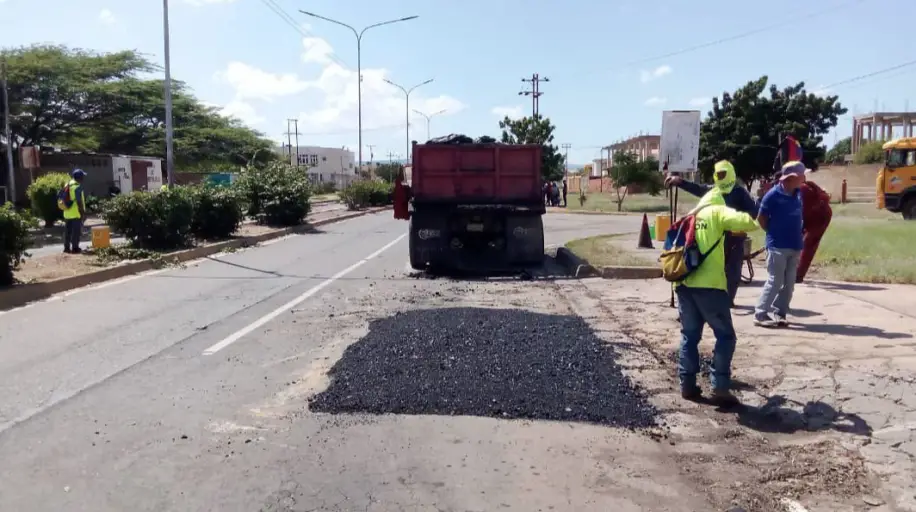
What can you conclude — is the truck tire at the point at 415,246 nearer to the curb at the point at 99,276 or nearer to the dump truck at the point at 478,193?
the dump truck at the point at 478,193

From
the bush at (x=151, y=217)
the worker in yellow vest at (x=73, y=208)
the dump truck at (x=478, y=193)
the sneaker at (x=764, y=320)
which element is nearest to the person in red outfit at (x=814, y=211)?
the sneaker at (x=764, y=320)

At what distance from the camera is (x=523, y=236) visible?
1403 cm

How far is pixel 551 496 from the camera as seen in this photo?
13.8 feet

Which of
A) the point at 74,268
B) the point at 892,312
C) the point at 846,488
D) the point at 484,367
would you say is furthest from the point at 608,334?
the point at 74,268

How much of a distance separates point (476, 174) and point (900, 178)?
20.2m

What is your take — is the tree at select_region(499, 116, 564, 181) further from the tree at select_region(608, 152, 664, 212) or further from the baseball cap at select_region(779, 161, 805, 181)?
the baseball cap at select_region(779, 161, 805, 181)

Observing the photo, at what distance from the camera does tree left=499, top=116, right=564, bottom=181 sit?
4978 cm

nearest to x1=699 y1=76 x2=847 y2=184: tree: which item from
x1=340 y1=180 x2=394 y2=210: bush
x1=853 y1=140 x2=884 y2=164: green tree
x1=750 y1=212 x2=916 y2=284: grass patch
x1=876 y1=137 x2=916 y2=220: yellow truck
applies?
x1=876 y1=137 x2=916 y2=220: yellow truck

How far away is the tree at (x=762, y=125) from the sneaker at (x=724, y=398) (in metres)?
36.6

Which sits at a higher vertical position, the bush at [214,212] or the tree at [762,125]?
the tree at [762,125]

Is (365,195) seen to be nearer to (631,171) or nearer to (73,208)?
(631,171)

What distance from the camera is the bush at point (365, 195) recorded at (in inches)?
1753

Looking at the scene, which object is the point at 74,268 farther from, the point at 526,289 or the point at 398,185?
the point at 526,289

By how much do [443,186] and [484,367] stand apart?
7961 millimetres
